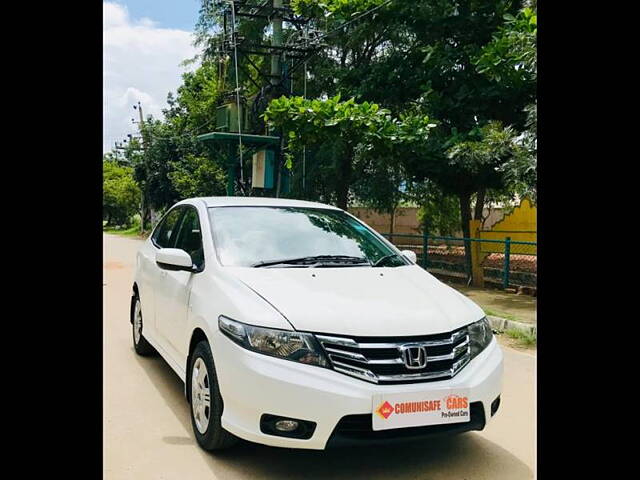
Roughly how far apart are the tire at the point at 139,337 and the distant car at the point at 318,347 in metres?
1.68

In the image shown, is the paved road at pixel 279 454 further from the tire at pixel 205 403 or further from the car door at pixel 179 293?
the car door at pixel 179 293

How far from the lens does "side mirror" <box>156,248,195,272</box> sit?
4109mm

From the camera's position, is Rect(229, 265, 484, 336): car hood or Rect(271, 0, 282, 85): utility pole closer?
Rect(229, 265, 484, 336): car hood

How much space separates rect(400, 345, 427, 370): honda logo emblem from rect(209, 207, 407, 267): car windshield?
1103 millimetres

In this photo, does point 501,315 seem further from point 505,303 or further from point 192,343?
point 192,343

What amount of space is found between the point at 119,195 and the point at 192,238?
54.9m

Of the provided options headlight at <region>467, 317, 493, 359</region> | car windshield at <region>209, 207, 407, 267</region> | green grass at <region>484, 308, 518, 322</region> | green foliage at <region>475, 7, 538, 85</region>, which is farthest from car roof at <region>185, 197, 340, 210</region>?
green foliage at <region>475, 7, 538, 85</region>

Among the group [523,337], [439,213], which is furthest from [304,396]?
[439,213]

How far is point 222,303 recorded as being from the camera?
3.56 meters

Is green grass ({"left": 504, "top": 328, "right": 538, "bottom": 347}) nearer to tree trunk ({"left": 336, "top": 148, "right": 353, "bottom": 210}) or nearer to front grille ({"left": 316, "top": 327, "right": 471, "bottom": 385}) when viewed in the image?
front grille ({"left": 316, "top": 327, "right": 471, "bottom": 385})
